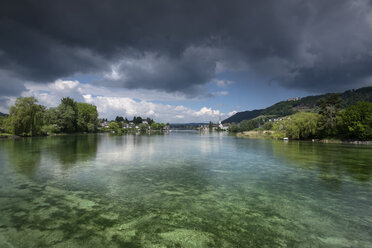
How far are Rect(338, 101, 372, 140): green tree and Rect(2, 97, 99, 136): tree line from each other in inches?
3831

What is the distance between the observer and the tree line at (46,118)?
61.3 m

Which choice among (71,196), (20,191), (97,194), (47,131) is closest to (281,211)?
(97,194)

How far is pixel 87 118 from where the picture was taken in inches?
4355

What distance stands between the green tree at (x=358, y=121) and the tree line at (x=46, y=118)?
97314 mm

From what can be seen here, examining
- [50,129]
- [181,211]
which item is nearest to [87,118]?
[50,129]

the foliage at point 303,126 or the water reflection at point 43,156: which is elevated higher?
the foliage at point 303,126

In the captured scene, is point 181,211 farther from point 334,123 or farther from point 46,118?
point 46,118

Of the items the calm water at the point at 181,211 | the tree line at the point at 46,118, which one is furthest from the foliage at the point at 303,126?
the tree line at the point at 46,118

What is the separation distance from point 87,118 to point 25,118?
4999cm

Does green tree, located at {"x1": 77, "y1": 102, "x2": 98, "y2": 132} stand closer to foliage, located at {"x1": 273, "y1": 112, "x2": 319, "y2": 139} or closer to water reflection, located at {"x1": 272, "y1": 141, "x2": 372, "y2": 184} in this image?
foliage, located at {"x1": 273, "y1": 112, "x2": 319, "y2": 139}

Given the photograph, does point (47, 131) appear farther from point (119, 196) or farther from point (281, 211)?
point (281, 211)

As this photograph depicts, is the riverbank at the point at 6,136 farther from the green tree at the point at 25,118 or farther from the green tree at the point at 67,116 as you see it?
the green tree at the point at 67,116

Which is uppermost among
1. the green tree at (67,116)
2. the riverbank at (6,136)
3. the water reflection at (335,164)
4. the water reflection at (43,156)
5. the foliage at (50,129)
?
the green tree at (67,116)

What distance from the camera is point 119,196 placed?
398 inches
